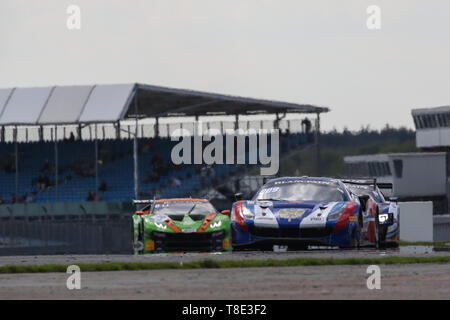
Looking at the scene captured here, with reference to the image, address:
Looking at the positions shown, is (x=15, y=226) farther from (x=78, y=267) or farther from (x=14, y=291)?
(x=14, y=291)

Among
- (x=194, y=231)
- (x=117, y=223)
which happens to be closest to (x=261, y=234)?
(x=194, y=231)

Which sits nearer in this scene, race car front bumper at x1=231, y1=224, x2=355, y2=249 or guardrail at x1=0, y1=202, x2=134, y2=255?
race car front bumper at x1=231, y1=224, x2=355, y2=249

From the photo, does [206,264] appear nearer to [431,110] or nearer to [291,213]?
[291,213]

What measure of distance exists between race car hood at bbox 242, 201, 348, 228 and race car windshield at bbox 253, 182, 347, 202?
1.35 feet

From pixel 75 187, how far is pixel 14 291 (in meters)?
40.2

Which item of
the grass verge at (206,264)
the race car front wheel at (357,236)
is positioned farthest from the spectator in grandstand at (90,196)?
the grass verge at (206,264)

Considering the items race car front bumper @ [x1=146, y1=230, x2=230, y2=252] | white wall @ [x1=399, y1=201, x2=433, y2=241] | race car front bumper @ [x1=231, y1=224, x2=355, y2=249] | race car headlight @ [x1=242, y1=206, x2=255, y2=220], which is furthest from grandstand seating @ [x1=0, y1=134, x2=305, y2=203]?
race car front bumper @ [x1=231, y1=224, x2=355, y2=249]

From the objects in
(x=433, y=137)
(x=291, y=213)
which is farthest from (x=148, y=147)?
(x=433, y=137)

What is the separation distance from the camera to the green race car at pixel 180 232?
70.4 feet

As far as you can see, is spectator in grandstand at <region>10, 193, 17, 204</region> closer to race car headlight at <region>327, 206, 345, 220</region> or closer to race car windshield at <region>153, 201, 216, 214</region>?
race car windshield at <region>153, 201, 216, 214</region>

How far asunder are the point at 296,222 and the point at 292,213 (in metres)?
0.18

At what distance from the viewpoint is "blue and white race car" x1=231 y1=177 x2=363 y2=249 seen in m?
18.9

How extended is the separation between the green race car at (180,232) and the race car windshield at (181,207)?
0.44ft

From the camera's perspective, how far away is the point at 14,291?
1153 centimetres
